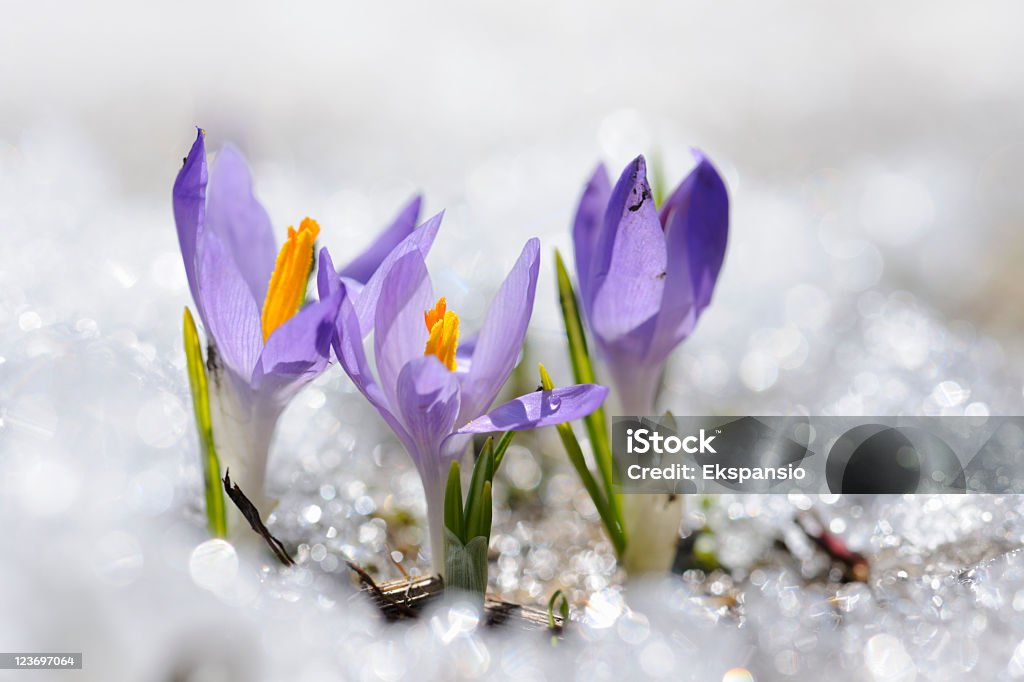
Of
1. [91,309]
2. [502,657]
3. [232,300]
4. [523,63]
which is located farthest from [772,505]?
[523,63]

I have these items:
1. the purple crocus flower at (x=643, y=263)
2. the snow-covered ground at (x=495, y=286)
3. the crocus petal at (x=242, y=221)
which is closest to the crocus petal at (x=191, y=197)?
the crocus petal at (x=242, y=221)

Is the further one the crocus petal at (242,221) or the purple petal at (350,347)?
the crocus petal at (242,221)

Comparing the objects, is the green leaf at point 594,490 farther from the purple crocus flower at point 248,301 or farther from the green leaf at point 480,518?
the purple crocus flower at point 248,301

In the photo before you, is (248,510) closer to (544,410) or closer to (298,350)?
(298,350)

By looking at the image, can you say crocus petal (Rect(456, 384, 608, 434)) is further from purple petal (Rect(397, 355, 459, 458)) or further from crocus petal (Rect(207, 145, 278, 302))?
crocus petal (Rect(207, 145, 278, 302))

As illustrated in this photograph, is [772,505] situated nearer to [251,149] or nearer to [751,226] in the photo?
[751,226]

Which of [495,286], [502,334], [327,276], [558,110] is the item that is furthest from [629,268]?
[558,110]

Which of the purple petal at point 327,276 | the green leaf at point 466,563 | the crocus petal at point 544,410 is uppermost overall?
the purple petal at point 327,276
